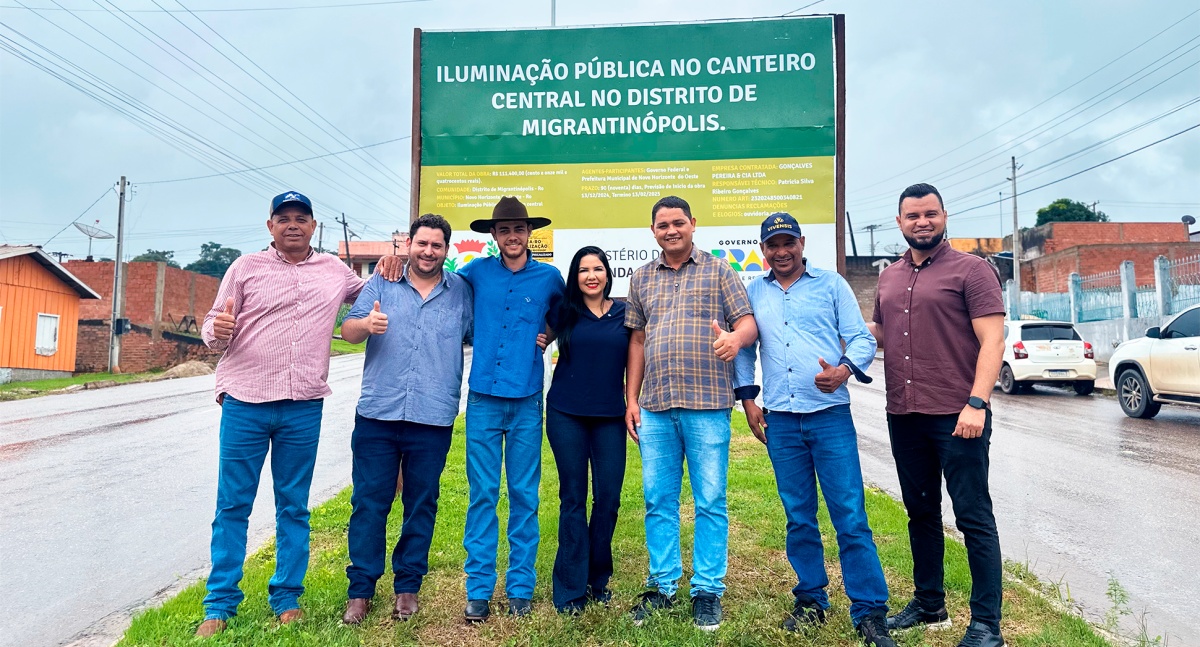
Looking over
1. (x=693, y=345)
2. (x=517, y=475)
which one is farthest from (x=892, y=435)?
(x=517, y=475)

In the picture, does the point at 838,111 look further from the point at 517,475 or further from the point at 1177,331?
the point at 1177,331

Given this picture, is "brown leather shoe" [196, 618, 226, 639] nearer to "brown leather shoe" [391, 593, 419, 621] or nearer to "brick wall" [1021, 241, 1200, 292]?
"brown leather shoe" [391, 593, 419, 621]

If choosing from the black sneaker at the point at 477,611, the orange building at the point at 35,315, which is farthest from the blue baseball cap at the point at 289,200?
the orange building at the point at 35,315

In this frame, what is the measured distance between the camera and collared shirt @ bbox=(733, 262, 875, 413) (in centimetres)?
351

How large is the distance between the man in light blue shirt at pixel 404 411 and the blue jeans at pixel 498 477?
0.62 ft

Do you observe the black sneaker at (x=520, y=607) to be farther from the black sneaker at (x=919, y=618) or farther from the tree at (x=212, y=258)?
the tree at (x=212, y=258)

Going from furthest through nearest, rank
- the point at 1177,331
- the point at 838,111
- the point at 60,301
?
1. the point at 60,301
2. the point at 1177,331
3. the point at 838,111

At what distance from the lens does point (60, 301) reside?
2797 cm

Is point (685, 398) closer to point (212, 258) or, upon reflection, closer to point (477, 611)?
point (477, 611)

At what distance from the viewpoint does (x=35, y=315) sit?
26328mm

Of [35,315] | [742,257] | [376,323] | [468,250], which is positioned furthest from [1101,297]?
[35,315]

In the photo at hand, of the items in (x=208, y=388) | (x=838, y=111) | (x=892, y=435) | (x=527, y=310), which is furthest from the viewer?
(x=208, y=388)

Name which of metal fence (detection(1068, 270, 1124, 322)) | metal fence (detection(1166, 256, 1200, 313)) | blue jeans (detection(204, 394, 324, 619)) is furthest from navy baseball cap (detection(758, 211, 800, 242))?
metal fence (detection(1068, 270, 1124, 322))

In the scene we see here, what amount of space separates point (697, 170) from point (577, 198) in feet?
3.21
